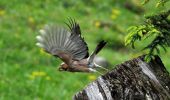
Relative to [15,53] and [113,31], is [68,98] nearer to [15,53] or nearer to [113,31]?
[15,53]

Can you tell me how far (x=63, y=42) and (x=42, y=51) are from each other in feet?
25.2

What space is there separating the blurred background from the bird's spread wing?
3668mm

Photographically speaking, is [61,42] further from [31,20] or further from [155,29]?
[31,20]

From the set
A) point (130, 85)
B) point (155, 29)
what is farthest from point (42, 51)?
point (130, 85)

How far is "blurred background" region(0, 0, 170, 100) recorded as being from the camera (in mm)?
11422

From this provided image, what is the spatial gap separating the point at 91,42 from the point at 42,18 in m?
1.61

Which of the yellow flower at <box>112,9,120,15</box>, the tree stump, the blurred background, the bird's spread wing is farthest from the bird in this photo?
the yellow flower at <box>112,9,120,15</box>

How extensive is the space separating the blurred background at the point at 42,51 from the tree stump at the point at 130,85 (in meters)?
3.91

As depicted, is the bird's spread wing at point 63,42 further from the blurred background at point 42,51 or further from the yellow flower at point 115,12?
the yellow flower at point 115,12

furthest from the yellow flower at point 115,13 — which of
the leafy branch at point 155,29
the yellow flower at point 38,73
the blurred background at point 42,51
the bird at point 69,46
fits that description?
the leafy branch at point 155,29

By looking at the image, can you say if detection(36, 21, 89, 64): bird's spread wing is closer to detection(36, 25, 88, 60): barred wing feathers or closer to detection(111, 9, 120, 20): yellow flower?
detection(36, 25, 88, 60): barred wing feathers

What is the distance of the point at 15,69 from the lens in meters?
12.0

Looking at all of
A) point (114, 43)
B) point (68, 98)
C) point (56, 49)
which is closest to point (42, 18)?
point (114, 43)

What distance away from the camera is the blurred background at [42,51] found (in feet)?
37.5
